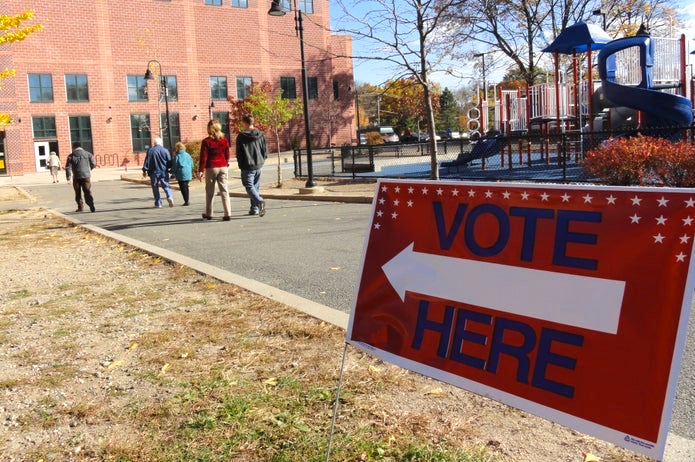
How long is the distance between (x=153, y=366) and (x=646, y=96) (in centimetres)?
1569

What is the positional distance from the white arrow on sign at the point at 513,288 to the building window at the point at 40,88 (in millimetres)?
52870

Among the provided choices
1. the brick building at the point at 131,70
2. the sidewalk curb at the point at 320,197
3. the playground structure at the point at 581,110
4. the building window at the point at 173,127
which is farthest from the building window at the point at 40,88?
the sidewalk curb at the point at 320,197

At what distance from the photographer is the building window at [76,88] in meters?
49.8

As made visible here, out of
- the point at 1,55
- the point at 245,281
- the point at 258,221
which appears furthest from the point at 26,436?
the point at 1,55

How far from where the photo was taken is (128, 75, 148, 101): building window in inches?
2072

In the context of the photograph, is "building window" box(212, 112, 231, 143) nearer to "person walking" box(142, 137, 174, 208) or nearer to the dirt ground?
"person walking" box(142, 137, 174, 208)

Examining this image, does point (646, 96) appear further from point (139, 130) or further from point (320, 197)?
point (139, 130)

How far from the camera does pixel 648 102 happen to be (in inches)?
647

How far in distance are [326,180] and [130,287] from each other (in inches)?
616

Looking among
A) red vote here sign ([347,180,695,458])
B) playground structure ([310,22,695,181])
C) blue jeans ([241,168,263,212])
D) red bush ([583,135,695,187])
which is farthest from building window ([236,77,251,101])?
red vote here sign ([347,180,695,458])

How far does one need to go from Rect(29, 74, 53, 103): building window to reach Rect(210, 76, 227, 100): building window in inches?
514

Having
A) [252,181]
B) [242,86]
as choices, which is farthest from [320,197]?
[242,86]

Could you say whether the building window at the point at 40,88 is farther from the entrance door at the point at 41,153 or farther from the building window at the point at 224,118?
the building window at the point at 224,118

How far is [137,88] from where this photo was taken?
5294cm
